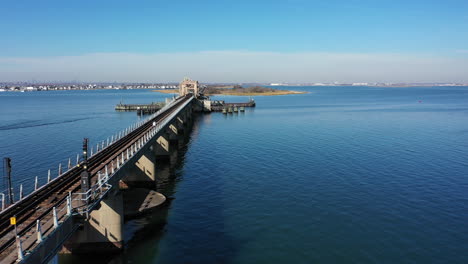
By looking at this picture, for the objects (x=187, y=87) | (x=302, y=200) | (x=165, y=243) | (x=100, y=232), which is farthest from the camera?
(x=187, y=87)

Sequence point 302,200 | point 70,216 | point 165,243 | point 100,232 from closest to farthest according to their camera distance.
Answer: point 70,216 → point 100,232 → point 165,243 → point 302,200

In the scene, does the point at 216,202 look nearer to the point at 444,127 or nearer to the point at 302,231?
the point at 302,231

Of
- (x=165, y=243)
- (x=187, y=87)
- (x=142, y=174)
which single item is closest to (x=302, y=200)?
(x=165, y=243)

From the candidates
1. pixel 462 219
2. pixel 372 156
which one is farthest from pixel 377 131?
pixel 462 219

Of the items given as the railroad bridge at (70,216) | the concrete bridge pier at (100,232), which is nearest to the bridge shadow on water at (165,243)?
the concrete bridge pier at (100,232)

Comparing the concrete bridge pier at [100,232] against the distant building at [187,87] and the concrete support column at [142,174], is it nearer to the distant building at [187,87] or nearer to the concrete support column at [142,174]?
the concrete support column at [142,174]

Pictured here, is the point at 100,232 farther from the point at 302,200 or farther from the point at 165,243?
the point at 302,200

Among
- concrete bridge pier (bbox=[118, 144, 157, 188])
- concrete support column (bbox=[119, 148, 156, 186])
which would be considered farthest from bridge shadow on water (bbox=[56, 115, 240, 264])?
concrete support column (bbox=[119, 148, 156, 186])

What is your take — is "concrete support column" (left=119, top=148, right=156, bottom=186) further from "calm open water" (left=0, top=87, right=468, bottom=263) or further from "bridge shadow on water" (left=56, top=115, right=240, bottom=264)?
"bridge shadow on water" (left=56, top=115, right=240, bottom=264)
